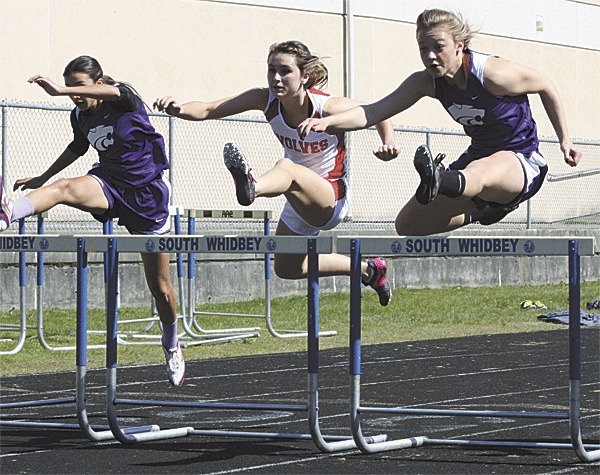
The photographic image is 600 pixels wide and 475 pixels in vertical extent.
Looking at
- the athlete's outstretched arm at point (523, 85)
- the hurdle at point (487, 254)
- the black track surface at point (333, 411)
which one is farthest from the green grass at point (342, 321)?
the athlete's outstretched arm at point (523, 85)

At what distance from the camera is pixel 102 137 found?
808 cm

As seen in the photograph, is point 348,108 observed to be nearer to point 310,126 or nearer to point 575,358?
point 310,126

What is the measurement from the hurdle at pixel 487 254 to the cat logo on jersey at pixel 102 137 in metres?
2.36

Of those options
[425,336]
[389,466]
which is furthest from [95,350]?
[389,466]

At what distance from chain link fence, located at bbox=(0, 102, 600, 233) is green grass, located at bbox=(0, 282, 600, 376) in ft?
3.74

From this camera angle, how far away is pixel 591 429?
687 cm

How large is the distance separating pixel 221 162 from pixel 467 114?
1084cm

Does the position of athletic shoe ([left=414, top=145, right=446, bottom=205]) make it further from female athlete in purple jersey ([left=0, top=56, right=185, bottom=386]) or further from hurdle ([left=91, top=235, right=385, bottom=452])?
female athlete in purple jersey ([left=0, top=56, right=185, bottom=386])

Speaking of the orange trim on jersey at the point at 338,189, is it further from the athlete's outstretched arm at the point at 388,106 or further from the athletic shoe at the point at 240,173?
the athletic shoe at the point at 240,173

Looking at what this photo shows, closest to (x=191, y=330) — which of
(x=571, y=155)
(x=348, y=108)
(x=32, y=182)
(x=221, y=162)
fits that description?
(x=221, y=162)

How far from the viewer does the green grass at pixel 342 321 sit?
37.4ft

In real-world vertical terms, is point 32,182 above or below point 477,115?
below

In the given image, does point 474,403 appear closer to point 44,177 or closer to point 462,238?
point 462,238

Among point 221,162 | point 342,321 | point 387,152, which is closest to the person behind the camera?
point 387,152
